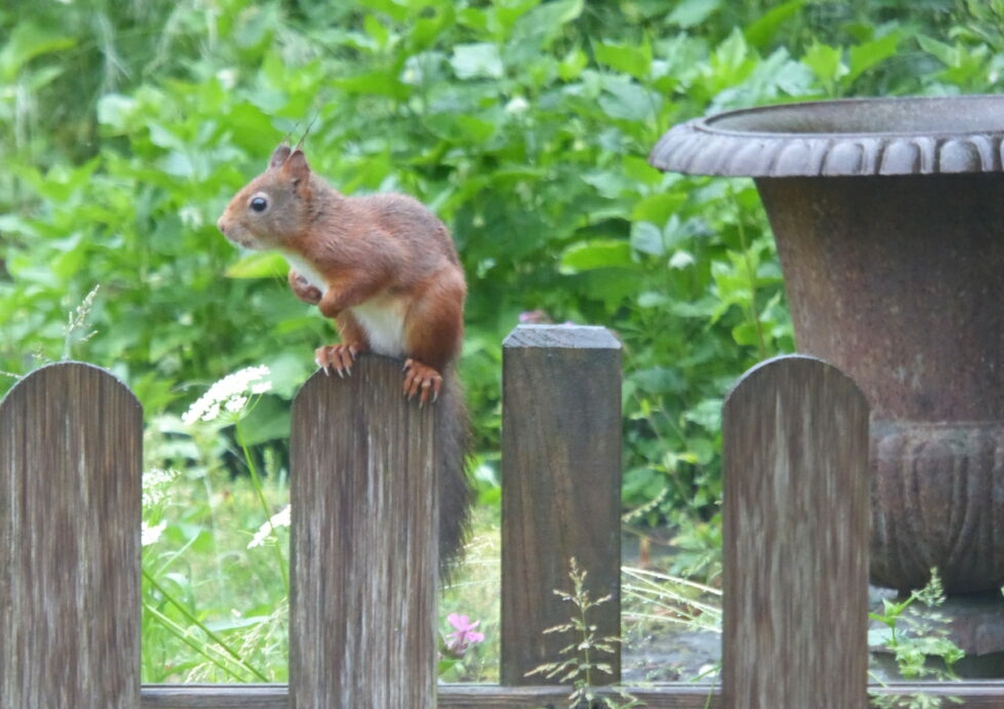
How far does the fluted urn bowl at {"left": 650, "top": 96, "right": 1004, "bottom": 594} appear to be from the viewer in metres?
2.69

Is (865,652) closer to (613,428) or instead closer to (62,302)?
(613,428)

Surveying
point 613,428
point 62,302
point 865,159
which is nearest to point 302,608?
point 613,428

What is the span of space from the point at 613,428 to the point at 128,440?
495 millimetres

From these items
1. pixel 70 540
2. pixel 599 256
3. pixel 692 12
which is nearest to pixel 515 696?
pixel 70 540

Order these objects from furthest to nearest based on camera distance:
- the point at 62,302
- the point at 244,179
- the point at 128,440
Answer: the point at 62,302 → the point at 244,179 → the point at 128,440

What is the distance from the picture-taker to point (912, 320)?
2764 millimetres

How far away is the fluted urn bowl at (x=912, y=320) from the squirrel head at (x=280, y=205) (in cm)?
85

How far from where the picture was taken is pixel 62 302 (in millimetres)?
4188

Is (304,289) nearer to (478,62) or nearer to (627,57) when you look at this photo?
(627,57)

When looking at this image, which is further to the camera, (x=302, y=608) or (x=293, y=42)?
(x=293, y=42)

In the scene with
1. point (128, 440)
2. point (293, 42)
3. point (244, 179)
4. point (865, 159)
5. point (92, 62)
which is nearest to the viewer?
point (128, 440)

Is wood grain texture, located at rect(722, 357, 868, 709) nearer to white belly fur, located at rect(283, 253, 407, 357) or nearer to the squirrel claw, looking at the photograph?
the squirrel claw

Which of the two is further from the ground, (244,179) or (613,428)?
(244,179)

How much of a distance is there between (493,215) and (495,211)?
0.01m
